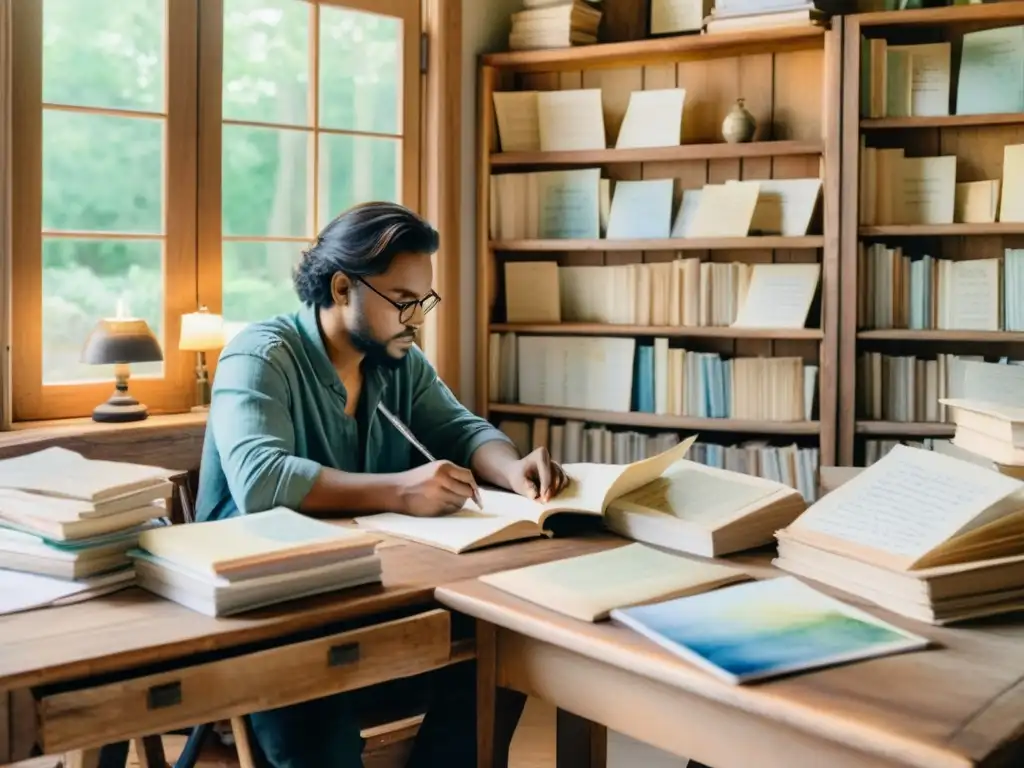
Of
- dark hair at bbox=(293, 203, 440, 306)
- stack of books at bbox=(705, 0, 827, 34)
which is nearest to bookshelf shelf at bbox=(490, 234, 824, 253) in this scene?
stack of books at bbox=(705, 0, 827, 34)

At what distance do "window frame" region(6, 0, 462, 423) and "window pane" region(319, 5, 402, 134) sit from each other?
0.13ft

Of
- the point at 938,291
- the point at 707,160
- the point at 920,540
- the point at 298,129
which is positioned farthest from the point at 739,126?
the point at 920,540

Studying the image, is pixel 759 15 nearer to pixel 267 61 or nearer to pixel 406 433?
pixel 267 61

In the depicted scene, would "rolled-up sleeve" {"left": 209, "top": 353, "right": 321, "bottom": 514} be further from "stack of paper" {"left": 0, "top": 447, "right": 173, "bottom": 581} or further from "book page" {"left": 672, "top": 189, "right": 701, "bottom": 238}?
"book page" {"left": 672, "top": 189, "right": 701, "bottom": 238}

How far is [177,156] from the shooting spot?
3510 mm

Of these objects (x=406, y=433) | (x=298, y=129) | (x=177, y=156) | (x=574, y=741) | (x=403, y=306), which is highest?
(x=298, y=129)

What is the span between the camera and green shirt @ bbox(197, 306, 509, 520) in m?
2.02

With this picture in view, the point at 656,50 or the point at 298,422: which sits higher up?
the point at 656,50

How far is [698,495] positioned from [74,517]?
38.4 inches

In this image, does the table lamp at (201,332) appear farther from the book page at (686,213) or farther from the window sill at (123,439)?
the book page at (686,213)

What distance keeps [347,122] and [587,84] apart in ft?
2.79

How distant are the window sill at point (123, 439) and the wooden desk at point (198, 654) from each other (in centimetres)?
166

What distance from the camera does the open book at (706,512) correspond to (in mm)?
1825

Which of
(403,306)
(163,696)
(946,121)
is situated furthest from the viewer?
(946,121)
